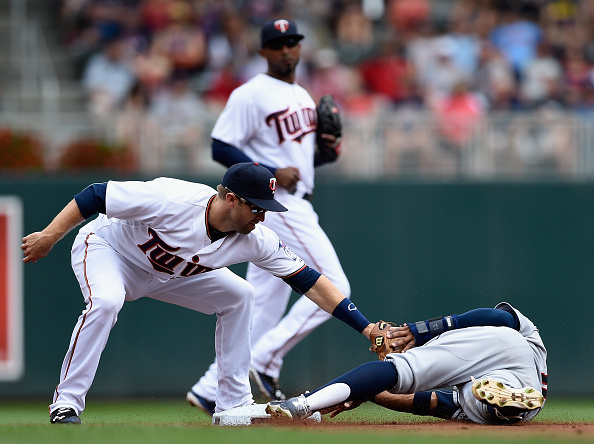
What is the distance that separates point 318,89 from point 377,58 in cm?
97

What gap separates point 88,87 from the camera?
10.8 m

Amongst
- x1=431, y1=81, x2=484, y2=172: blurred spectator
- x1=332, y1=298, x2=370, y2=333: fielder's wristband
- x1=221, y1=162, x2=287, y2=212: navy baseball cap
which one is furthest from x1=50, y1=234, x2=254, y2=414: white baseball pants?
x1=431, y1=81, x2=484, y2=172: blurred spectator

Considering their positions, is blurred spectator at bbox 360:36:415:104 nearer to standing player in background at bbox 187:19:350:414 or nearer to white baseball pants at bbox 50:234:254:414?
standing player in background at bbox 187:19:350:414

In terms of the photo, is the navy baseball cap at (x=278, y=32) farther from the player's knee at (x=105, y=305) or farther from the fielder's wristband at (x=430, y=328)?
the fielder's wristband at (x=430, y=328)

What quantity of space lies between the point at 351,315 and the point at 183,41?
6958 mm

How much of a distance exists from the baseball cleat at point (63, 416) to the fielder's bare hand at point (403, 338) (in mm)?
1757

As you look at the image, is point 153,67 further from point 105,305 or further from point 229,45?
point 105,305

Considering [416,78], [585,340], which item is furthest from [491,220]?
[416,78]

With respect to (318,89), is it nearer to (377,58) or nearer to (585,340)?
(377,58)

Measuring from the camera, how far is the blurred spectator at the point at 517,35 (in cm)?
1143

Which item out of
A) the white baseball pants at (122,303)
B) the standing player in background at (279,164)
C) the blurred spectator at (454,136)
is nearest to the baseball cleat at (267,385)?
the standing player in background at (279,164)

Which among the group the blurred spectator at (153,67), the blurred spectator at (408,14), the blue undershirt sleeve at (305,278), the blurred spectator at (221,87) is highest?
the blurred spectator at (408,14)

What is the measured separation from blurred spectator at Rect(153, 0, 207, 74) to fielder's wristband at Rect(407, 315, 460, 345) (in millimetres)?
6769

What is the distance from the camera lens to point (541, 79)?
1065cm
